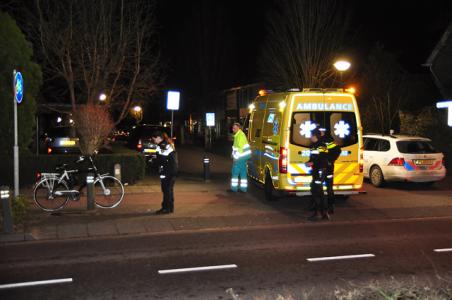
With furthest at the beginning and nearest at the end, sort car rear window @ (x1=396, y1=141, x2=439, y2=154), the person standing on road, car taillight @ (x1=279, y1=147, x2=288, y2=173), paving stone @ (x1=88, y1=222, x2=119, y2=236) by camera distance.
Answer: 1. car rear window @ (x1=396, y1=141, x2=439, y2=154)
2. car taillight @ (x1=279, y1=147, x2=288, y2=173)
3. the person standing on road
4. paving stone @ (x1=88, y1=222, x2=119, y2=236)

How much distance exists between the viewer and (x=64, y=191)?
11305mm

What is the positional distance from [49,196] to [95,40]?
24.5ft

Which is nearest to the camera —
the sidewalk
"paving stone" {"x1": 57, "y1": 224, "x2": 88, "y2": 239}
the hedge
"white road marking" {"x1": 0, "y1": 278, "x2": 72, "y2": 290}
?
"white road marking" {"x1": 0, "y1": 278, "x2": 72, "y2": 290}

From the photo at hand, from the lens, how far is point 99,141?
642 inches

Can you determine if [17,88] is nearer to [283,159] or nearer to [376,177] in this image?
[283,159]

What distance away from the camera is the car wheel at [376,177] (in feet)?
48.7

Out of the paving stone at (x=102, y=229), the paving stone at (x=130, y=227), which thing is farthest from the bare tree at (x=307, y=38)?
the paving stone at (x=102, y=229)

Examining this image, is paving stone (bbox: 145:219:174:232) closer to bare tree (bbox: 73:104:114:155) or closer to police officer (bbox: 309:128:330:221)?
police officer (bbox: 309:128:330:221)

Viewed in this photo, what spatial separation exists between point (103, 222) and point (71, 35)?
8.90m

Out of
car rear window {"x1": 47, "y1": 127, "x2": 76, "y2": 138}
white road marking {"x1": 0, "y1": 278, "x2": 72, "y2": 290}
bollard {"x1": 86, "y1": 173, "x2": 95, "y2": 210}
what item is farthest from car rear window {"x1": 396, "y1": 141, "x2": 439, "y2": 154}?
car rear window {"x1": 47, "y1": 127, "x2": 76, "y2": 138}

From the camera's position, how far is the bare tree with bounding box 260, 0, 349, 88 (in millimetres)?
26219

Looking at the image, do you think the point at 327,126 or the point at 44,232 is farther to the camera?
the point at 327,126

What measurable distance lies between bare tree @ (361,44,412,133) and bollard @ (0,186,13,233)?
689 inches

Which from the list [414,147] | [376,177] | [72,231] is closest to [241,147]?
[376,177]
